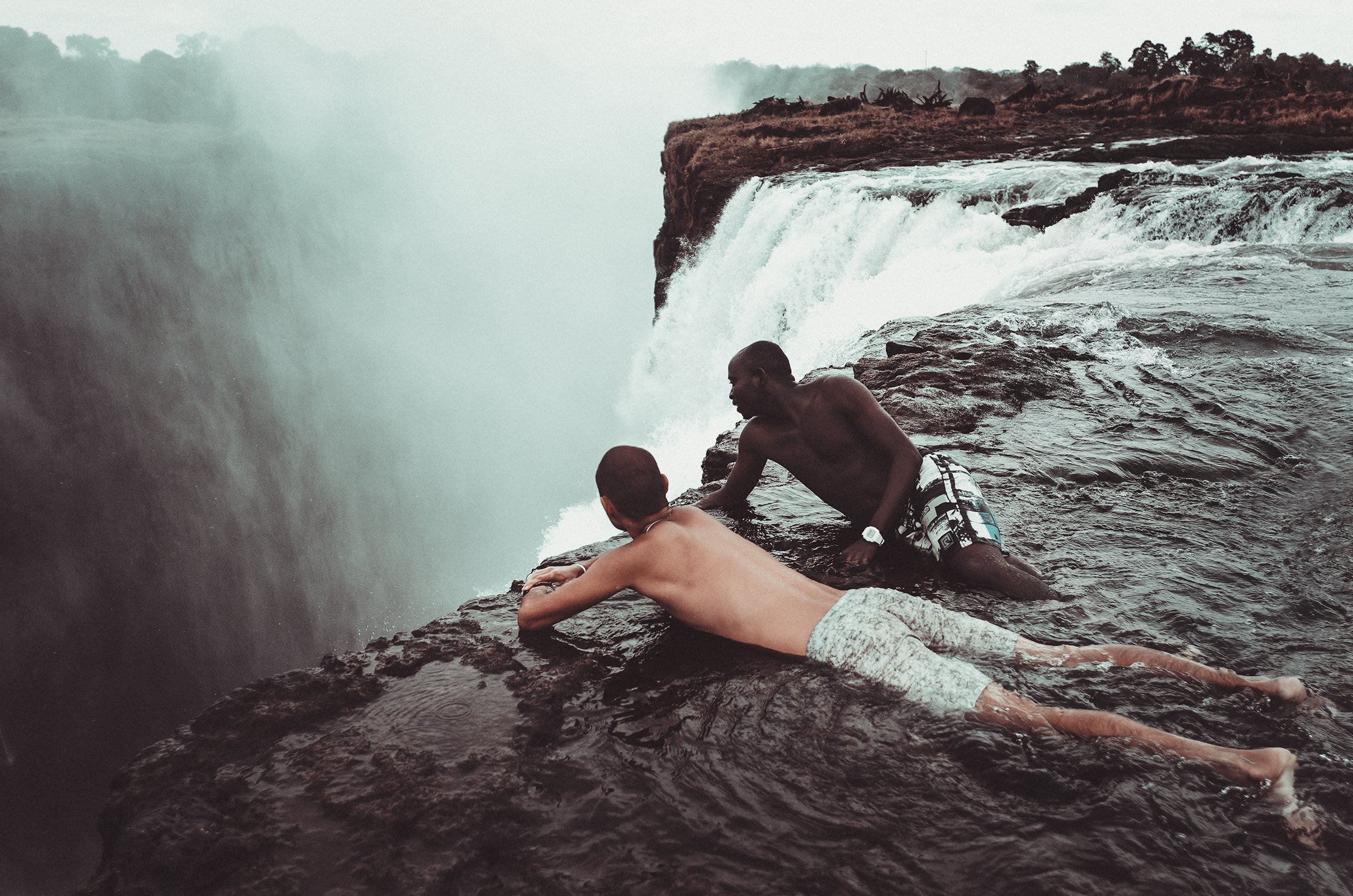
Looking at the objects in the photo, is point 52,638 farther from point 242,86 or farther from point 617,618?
point 242,86

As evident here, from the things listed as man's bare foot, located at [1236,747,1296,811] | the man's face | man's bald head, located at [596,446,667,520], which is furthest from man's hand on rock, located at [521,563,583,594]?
man's bare foot, located at [1236,747,1296,811]

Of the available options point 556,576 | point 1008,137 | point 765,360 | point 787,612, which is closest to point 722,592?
point 787,612

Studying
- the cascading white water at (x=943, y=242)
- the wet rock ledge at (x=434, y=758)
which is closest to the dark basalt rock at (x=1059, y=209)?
the cascading white water at (x=943, y=242)

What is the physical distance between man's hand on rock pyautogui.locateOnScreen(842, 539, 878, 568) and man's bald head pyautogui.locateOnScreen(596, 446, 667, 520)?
1089 millimetres

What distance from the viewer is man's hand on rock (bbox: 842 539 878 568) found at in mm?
3393

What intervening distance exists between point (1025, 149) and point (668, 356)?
972cm

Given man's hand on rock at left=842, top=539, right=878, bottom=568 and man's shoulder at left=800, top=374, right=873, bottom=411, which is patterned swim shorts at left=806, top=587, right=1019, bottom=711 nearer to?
man's hand on rock at left=842, top=539, right=878, bottom=568

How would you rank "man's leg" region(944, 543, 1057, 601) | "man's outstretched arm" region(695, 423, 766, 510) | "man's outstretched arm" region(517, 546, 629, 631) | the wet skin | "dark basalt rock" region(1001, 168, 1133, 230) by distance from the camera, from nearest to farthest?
the wet skin → "man's outstretched arm" region(517, 546, 629, 631) → "man's leg" region(944, 543, 1057, 601) → "man's outstretched arm" region(695, 423, 766, 510) → "dark basalt rock" region(1001, 168, 1133, 230)

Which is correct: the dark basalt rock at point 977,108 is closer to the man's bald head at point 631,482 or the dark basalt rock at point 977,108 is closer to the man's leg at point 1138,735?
the man's bald head at point 631,482

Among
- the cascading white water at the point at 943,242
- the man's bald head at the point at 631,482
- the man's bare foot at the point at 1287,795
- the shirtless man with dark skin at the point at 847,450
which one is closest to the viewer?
the man's bare foot at the point at 1287,795

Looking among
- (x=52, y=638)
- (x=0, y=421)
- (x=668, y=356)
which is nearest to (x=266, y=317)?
(x=0, y=421)

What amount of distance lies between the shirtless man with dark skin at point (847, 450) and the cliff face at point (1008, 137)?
14.5 metres

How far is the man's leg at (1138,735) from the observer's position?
195 cm

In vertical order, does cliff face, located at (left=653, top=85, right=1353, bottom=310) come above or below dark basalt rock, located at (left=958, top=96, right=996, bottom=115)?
below
